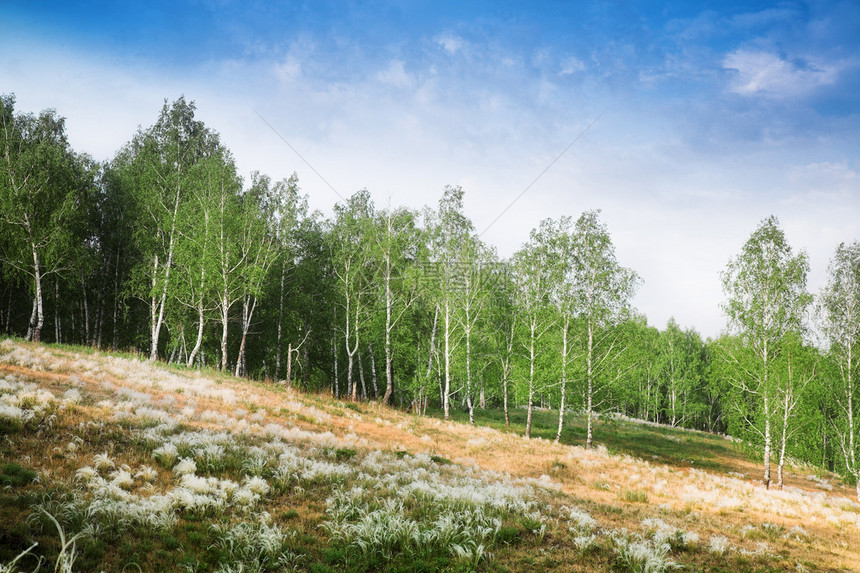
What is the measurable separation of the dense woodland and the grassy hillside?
27.9 ft

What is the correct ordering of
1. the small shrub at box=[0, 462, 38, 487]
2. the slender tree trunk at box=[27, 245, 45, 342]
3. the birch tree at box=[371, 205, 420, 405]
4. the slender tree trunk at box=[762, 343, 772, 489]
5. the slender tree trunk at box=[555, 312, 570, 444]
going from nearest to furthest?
the small shrub at box=[0, 462, 38, 487] → the slender tree trunk at box=[762, 343, 772, 489] → the slender tree trunk at box=[27, 245, 45, 342] → the slender tree trunk at box=[555, 312, 570, 444] → the birch tree at box=[371, 205, 420, 405]

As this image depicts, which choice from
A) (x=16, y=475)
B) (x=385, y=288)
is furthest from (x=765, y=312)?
(x=16, y=475)

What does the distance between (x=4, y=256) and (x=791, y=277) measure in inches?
1949

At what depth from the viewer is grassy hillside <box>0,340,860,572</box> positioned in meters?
6.48

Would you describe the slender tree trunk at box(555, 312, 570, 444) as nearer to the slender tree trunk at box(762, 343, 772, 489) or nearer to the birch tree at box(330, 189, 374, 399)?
the slender tree trunk at box(762, 343, 772, 489)

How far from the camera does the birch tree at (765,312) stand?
22641 millimetres

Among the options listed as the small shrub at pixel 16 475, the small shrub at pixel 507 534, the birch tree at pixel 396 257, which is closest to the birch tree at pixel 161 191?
the birch tree at pixel 396 257

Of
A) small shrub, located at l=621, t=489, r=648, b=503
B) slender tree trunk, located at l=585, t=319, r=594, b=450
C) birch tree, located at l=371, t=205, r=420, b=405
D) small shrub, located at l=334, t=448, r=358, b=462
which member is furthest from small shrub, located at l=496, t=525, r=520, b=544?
birch tree, located at l=371, t=205, r=420, b=405

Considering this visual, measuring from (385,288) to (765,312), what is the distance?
24757mm

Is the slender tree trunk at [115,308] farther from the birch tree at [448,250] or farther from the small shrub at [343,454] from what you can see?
the small shrub at [343,454]

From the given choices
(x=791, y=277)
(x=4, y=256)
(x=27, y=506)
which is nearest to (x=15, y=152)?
(x=4, y=256)

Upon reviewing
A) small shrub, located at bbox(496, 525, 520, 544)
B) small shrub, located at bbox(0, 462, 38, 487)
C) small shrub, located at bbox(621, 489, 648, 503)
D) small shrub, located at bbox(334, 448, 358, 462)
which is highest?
small shrub, located at bbox(0, 462, 38, 487)

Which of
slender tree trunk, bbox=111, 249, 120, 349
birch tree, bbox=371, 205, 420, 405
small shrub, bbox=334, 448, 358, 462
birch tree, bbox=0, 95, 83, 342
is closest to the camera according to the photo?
small shrub, bbox=334, 448, 358, 462

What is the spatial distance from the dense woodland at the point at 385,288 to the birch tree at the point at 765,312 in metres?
0.08
